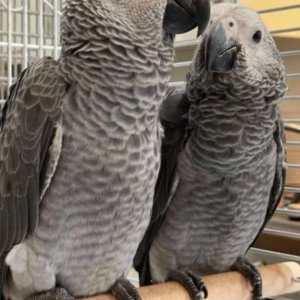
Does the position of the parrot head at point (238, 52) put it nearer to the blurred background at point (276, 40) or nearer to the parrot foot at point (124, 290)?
the blurred background at point (276, 40)

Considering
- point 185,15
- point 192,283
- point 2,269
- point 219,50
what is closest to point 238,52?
point 219,50

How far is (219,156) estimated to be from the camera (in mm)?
1157

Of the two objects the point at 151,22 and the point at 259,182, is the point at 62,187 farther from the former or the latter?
the point at 259,182

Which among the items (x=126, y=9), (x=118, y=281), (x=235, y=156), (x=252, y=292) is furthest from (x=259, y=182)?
(x=126, y=9)

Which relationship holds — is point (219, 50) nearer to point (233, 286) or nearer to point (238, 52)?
point (238, 52)

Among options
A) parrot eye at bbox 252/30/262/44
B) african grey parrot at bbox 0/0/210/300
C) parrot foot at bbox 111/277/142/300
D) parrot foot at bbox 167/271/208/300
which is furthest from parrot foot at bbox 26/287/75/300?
parrot eye at bbox 252/30/262/44

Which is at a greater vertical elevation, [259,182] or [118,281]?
[259,182]

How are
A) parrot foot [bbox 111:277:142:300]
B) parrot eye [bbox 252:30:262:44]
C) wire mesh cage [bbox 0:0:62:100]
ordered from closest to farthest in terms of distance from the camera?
parrot foot [bbox 111:277:142:300] → parrot eye [bbox 252:30:262:44] → wire mesh cage [bbox 0:0:62:100]

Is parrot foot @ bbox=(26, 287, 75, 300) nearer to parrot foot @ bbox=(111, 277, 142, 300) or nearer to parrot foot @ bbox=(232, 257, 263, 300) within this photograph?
parrot foot @ bbox=(111, 277, 142, 300)

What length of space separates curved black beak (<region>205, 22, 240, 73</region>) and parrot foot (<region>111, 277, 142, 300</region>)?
433 millimetres

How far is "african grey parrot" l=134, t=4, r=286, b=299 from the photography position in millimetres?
1129

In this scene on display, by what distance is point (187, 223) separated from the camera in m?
1.23

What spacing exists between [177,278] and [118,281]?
6.6 inches

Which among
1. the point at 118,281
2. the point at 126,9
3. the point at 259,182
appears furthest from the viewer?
the point at 259,182
